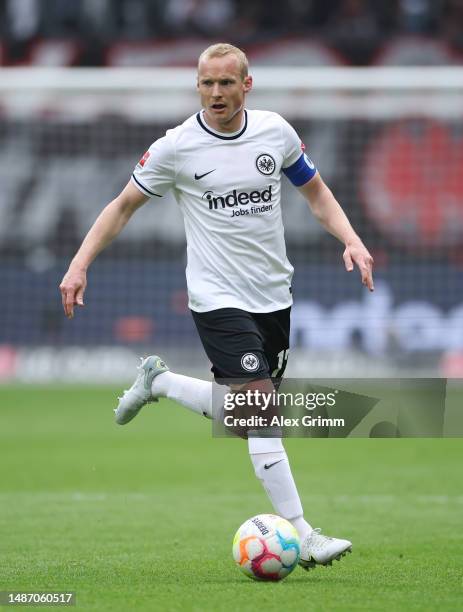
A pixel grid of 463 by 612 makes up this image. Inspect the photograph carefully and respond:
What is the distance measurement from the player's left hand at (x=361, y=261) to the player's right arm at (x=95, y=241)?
43.8 inches

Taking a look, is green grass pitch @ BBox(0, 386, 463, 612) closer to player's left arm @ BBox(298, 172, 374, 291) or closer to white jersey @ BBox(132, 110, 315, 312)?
white jersey @ BBox(132, 110, 315, 312)

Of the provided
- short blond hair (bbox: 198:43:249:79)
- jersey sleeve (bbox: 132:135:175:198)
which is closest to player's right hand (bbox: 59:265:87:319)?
jersey sleeve (bbox: 132:135:175:198)

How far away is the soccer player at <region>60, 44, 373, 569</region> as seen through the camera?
6.51m

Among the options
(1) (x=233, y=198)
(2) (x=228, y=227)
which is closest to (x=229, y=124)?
(1) (x=233, y=198)

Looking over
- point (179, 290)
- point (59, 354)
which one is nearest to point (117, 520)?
point (59, 354)

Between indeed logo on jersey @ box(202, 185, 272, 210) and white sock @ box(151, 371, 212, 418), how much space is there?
0.91 m

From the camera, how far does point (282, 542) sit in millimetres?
6070

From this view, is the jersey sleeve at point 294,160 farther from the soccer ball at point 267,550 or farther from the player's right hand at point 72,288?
the soccer ball at point 267,550

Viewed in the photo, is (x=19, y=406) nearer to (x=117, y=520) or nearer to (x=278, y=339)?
(x=117, y=520)

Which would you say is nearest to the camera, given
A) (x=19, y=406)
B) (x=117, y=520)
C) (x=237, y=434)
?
(x=237, y=434)

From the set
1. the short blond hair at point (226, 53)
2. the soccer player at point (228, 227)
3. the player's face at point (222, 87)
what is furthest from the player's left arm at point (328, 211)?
the short blond hair at point (226, 53)

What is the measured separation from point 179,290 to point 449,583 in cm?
1679

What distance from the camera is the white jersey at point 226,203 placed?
6684 millimetres

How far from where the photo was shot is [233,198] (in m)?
6.68
